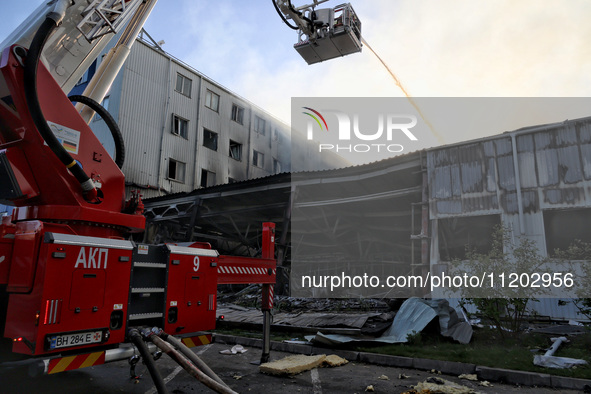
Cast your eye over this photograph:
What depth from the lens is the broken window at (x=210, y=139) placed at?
2768 centimetres

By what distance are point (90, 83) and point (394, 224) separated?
14.8 metres

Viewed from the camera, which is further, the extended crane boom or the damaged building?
the damaged building

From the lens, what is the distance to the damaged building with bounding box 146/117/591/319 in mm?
11750

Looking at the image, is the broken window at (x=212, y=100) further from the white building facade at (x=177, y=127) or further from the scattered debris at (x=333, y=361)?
the scattered debris at (x=333, y=361)

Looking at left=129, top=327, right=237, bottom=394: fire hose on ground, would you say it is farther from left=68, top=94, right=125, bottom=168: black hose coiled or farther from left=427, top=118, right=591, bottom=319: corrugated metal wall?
left=427, top=118, right=591, bottom=319: corrugated metal wall

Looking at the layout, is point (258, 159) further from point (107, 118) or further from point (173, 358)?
point (173, 358)

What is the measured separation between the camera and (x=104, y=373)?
5852 mm

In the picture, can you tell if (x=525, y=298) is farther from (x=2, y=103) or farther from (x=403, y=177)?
(x=2, y=103)

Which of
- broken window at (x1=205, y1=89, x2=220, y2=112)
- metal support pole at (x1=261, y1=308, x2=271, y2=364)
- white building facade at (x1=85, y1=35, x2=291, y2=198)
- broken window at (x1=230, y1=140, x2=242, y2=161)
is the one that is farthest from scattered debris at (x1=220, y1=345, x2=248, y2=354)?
broken window at (x1=230, y1=140, x2=242, y2=161)

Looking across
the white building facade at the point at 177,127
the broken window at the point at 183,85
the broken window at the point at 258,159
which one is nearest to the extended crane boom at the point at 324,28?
the white building facade at the point at 177,127

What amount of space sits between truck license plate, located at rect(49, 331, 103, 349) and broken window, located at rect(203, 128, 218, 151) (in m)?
24.6

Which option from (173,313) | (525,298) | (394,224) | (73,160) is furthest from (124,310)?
(394,224)

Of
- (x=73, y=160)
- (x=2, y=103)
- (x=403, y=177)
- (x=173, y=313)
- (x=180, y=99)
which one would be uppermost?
(x=180, y=99)

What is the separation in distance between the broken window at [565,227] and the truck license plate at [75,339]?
1228cm
